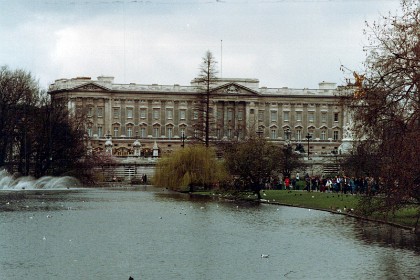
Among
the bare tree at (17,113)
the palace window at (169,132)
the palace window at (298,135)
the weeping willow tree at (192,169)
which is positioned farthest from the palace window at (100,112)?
the weeping willow tree at (192,169)

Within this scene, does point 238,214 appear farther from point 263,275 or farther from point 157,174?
point 157,174

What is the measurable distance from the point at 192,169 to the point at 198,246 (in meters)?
44.3

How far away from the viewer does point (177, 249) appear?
2898 cm

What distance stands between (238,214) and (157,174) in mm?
33564

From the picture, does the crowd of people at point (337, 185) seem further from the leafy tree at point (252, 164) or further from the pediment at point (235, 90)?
the pediment at point (235, 90)

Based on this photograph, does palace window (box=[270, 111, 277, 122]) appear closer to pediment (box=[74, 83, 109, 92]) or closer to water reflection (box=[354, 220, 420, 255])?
pediment (box=[74, 83, 109, 92])

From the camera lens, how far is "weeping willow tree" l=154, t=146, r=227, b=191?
73.4 m

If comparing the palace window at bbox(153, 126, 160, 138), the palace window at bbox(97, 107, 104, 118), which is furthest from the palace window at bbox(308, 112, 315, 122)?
the palace window at bbox(97, 107, 104, 118)

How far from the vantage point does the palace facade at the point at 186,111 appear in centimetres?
14662

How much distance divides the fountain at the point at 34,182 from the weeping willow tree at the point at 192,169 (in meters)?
11.2

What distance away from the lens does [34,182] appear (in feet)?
270

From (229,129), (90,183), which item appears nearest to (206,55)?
(90,183)

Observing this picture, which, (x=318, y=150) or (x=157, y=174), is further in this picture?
(x=318, y=150)

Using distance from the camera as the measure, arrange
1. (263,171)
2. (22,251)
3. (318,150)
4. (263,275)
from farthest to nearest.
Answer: (318,150), (263,171), (22,251), (263,275)
